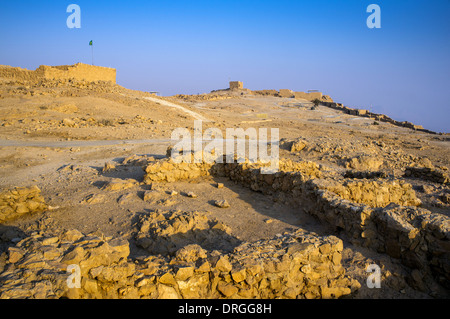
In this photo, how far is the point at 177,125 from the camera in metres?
17.8

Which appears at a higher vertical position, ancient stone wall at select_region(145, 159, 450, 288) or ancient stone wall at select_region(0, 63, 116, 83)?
ancient stone wall at select_region(0, 63, 116, 83)

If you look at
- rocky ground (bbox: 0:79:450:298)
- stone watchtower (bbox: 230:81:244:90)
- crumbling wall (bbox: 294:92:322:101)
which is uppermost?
stone watchtower (bbox: 230:81:244:90)

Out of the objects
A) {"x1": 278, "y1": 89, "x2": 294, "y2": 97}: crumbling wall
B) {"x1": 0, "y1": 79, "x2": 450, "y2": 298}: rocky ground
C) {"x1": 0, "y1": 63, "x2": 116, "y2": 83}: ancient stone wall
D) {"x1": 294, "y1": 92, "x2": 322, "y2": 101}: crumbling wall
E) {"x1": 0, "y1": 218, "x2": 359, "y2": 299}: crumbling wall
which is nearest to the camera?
{"x1": 0, "y1": 218, "x2": 359, "y2": 299}: crumbling wall

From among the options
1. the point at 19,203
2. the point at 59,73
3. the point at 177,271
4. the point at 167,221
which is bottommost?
the point at 167,221

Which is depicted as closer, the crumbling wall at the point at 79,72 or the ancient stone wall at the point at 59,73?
the ancient stone wall at the point at 59,73

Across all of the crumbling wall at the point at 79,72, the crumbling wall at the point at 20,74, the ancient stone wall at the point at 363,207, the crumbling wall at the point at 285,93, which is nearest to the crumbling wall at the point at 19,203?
the ancient stone wall at the point at 363,207

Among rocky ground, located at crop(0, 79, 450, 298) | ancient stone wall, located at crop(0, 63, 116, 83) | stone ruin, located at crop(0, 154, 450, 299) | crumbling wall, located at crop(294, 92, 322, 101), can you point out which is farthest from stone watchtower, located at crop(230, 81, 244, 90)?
stone ruin, located at crop(0, 154, 450, 299)

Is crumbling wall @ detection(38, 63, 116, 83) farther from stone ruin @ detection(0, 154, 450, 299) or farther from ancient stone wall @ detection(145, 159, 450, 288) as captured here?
stone ruin @ detection(0, 154, 450, 299)

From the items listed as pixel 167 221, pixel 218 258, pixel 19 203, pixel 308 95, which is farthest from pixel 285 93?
pixel 218 258

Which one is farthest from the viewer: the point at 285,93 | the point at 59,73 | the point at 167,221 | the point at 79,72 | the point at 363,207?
the point at 285,93

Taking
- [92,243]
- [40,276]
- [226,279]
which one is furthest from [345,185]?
[40,276]

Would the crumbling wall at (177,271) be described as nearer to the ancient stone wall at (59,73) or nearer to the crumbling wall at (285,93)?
the ancient stone wall at (59,73)

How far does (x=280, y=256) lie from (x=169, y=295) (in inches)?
53.5

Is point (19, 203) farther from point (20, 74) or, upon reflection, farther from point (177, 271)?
point (20, 74)
